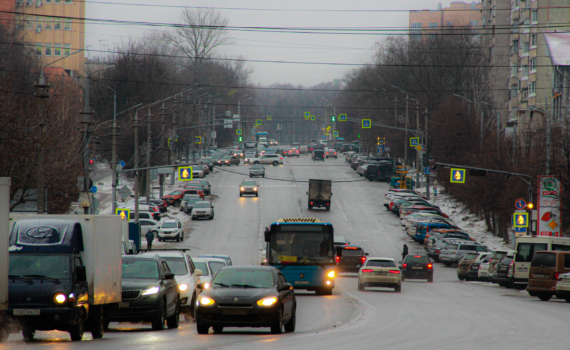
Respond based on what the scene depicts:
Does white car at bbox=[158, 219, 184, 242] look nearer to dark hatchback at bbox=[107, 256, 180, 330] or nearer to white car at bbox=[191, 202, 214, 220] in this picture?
white car at bbox=[191, 202, 214, 220]

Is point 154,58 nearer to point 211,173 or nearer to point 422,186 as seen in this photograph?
point 211,173

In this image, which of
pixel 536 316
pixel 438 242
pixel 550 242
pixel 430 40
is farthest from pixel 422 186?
pixel 536 316

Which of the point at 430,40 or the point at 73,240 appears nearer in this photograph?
the point at 73,240

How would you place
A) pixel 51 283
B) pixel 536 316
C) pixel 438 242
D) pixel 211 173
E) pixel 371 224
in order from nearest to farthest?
pixel 51 283
pixel 536 316
pixel 438 242
pixel 371 224
pixel 211 173

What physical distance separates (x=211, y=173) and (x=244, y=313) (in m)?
86.1

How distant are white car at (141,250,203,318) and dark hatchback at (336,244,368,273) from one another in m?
18.9

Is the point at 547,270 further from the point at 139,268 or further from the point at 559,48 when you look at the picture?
the point at 559,48

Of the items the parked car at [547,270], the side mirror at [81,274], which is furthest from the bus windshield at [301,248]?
the side mirror at [81,274]

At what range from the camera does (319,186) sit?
67688 millimetres

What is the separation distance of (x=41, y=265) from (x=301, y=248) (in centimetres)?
1384

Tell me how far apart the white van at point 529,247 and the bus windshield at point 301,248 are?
843 cm

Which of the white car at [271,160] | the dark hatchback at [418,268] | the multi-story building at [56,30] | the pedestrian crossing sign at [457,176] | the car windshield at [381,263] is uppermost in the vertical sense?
the multi-story building at [56,30]

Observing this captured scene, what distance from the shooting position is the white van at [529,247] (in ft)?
100

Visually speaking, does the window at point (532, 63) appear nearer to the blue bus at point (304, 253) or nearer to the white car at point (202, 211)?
the white car at point (202, 211)
